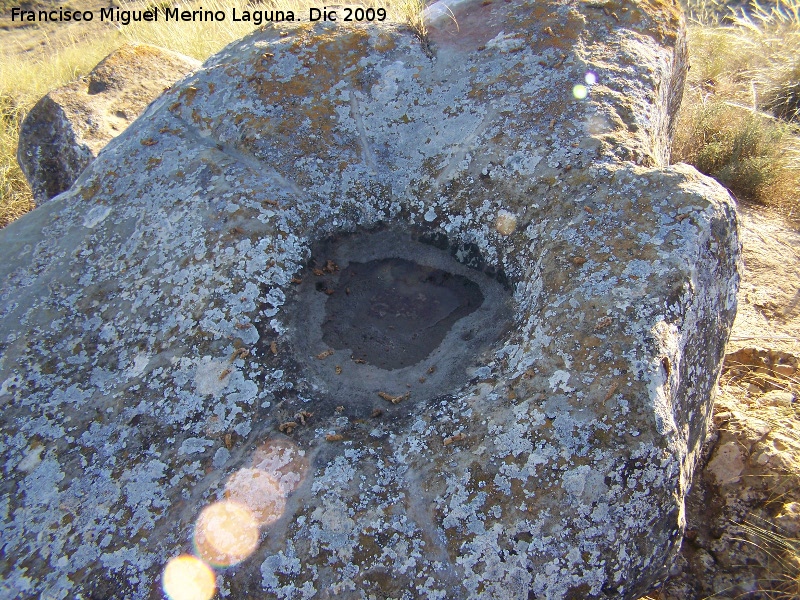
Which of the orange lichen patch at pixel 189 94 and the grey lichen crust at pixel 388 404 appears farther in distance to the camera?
the orange lichen patch at pixel 189 94

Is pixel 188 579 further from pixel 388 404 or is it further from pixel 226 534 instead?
pixel 388 404

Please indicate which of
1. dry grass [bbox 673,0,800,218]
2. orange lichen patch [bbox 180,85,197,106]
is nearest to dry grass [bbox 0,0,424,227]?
orange lichen patch [bbox 180,85,197,106]

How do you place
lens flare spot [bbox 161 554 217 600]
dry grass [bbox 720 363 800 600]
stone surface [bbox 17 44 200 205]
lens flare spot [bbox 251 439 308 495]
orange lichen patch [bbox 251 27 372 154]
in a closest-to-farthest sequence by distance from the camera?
1. lens flare spot [bbox 161 554 217 600]
2. lens flare spot [bbox 251 439 308 495]
3. dry grass [bbox 720 363 800 600]
4. orange lichen patch [bbox 251 27 372 154]
5. stone surface [bbox 17 44 200 205]

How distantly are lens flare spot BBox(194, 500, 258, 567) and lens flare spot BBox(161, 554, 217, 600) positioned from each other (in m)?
0.03

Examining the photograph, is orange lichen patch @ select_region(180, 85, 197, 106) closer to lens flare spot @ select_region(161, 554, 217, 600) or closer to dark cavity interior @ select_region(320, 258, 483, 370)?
dark cavity interior @ select_region(320, 258, 483, 370)

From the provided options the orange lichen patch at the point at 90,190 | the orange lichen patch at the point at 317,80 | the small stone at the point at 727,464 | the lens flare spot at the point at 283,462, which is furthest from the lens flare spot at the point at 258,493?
the small stone at the point at 727,464

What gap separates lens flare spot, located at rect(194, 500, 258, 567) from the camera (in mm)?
1525

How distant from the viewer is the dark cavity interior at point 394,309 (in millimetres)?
2074

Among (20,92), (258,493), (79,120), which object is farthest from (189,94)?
(20,92)

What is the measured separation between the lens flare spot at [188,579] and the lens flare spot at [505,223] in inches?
59.9

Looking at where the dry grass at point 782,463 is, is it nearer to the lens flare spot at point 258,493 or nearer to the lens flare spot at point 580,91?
the lens flare spot at point 580,91

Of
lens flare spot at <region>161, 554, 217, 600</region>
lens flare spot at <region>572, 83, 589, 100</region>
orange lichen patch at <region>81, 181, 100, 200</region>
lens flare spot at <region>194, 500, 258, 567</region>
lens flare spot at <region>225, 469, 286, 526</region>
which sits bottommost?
lens flare spot at <region>161, 554, 217, 600</region>

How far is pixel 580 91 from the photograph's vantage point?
7.50 ft

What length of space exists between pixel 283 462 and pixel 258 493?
0.11 m
